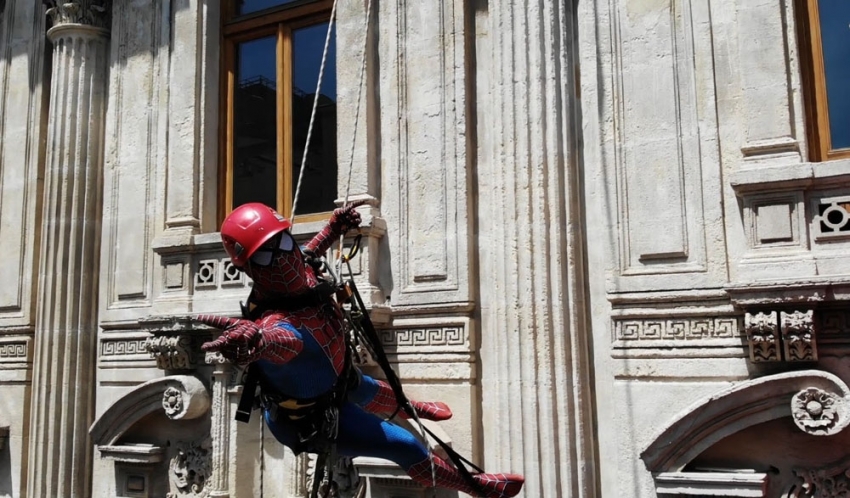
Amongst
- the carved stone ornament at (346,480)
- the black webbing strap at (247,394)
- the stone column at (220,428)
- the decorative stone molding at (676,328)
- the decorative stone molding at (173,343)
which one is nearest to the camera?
the black webbing strap at (247,394)

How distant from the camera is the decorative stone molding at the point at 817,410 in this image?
18.3 feet

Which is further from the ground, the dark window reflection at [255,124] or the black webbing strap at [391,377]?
the dark window reflection at [255,124]

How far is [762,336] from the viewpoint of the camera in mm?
5824

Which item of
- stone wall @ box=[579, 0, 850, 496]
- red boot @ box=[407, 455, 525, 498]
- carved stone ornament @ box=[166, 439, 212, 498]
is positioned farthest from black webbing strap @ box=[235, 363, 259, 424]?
carved stone ornament @ box=[166, 439, 212, 498]

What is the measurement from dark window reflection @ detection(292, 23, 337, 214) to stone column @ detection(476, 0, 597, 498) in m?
1.72

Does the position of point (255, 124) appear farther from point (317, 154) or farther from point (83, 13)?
point (83, 13)

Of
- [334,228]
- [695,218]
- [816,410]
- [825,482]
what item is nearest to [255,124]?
[334,228]

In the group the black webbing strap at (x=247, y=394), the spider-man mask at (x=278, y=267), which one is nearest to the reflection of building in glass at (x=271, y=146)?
the spider-man mask at (x=278, y=267)

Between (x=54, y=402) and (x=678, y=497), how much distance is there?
622 centimetres

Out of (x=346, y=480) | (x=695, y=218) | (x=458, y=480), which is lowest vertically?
(x=346, y=480)

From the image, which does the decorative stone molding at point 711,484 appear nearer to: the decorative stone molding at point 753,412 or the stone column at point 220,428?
the decorative stone molding at point 753,412

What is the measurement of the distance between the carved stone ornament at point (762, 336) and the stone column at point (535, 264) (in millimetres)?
1210

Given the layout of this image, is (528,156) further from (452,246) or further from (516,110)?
(452,246)

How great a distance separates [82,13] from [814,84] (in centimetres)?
724
